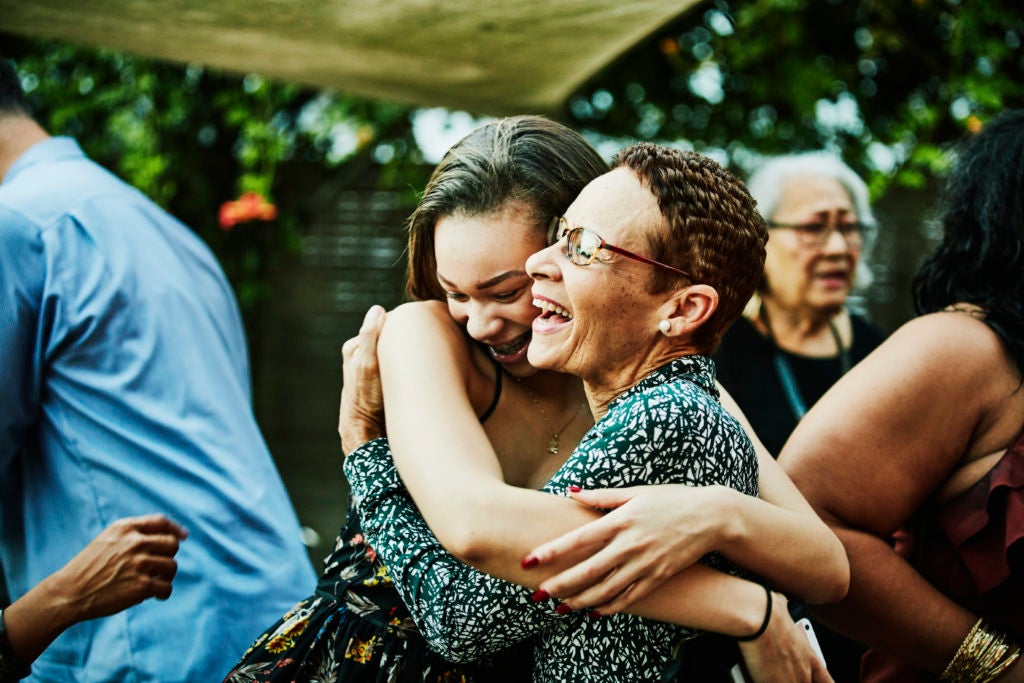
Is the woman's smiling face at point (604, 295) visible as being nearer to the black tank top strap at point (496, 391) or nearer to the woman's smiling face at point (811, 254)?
the black tank top strap at point (496, 391)

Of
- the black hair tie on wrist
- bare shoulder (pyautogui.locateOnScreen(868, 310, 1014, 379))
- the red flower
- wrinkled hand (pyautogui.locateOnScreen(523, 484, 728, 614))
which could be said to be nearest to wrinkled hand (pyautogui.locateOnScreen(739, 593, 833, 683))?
the black hair tie on wrist

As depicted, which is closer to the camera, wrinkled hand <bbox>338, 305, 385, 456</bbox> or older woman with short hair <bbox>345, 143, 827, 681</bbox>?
older woman with short hair <bbox>345, 143, 827, 681</bbox>

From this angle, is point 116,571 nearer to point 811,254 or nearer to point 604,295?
point 604,295

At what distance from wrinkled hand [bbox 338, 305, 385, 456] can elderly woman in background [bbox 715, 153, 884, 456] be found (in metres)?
1.79

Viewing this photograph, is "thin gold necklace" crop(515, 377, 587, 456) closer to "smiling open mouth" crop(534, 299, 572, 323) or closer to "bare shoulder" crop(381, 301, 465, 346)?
"bare shoulder" crop(381, 301, 465, 346)

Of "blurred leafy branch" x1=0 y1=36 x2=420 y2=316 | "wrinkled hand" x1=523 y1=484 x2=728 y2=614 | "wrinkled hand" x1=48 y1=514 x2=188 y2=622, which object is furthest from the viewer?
"blurred leafy branch" x1=0 y1=36 x2=420 y2=316

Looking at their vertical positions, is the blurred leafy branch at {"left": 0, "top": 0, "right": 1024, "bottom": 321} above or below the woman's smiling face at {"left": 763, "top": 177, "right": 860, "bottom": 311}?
above

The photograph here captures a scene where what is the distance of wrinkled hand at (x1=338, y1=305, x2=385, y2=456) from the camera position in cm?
178

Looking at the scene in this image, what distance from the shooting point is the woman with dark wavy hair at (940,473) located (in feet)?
6.16

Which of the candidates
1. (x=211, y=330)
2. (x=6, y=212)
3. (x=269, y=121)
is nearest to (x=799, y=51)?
(x=269, y=121)

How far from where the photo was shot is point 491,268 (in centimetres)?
178

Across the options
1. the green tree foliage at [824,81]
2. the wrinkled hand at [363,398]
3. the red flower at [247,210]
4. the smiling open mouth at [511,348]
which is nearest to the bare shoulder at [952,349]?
the smiling open mouth at [511,348]

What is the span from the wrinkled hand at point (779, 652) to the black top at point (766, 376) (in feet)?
5.44

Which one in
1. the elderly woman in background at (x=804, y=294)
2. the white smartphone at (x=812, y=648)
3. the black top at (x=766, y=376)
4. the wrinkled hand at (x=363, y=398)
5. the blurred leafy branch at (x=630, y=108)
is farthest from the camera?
the blurred leafy branch at (x=630, y=108)
